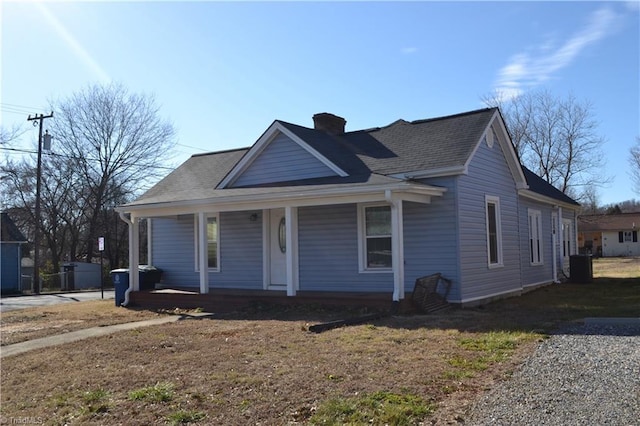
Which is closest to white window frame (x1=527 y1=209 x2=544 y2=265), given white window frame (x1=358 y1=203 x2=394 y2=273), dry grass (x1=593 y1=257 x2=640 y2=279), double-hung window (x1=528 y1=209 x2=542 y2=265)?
double-hung window (x1=528 y1=209 x2=542 y2=265)

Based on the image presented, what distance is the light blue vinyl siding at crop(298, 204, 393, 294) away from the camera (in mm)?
13711

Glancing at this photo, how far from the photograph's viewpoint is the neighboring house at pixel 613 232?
54.5m

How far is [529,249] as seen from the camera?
691 inches

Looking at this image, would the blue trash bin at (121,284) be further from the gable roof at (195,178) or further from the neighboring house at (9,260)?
the neighboring house at (9,260)

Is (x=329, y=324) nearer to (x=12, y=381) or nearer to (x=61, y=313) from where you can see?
(x=12, y=381)

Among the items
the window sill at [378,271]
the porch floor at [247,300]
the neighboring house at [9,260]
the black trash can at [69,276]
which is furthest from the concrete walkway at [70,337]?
the black trash can at [69,276]

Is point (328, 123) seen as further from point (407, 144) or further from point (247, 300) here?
point (247, 300)

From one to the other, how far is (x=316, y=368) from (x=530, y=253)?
12657mm

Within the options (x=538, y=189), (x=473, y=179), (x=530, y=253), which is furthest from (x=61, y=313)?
(x=538, y=189)

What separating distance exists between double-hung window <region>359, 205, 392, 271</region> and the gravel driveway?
6.01m

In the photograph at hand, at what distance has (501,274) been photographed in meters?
14.9

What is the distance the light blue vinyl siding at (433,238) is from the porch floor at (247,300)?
3.99 feet

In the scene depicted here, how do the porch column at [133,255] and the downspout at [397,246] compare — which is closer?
the downspout at [397,246]

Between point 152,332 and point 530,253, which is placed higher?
Answer: point 530,253
